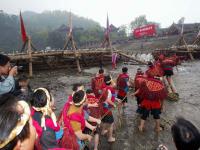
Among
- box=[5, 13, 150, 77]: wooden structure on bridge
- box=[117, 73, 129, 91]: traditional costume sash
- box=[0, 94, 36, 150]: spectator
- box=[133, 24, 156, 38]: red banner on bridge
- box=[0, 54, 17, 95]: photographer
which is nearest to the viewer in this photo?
box=[0, 94, 36, 150]: spectator

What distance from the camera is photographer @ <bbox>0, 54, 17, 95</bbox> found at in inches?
152

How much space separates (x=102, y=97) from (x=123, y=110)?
320 centimetres

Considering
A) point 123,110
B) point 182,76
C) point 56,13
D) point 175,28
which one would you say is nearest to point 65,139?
point 123,110

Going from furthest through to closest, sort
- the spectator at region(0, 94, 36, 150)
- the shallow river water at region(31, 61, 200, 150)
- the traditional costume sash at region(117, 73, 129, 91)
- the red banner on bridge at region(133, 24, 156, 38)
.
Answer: the red banner on bridge at region(133, 24, 156, 38) → the traditional costume sash at region(117, 73, 129, 91) → the shallow river water at region(31, 61, 200, 150) → the spectator at region(0, 94, 36, 150)

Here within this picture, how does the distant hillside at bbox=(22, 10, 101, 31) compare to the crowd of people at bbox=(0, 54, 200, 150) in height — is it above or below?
above

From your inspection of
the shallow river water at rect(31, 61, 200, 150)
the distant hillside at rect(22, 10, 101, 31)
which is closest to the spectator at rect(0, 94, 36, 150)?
the shallow river water at rect(31, 61, 200, 150)

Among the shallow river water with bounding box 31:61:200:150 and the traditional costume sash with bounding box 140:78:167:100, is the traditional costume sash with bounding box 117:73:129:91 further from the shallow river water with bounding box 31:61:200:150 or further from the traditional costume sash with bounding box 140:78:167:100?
the traditional costume sash with bounding box 140:78:167:100

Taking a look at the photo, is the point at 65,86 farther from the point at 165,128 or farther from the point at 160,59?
the point at 165,128

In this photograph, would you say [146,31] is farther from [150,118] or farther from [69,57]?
[150,118]

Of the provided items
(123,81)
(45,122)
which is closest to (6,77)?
(45,122)

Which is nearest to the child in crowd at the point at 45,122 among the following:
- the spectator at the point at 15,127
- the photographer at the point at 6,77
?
the photographer at the point at 6,77

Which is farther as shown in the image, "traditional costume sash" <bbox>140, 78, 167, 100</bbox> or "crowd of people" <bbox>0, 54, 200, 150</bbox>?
"traditional costume sash" <bbox>140, 78, 167, 100</bbox>

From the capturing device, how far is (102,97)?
6234mm

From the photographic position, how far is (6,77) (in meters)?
4.31
